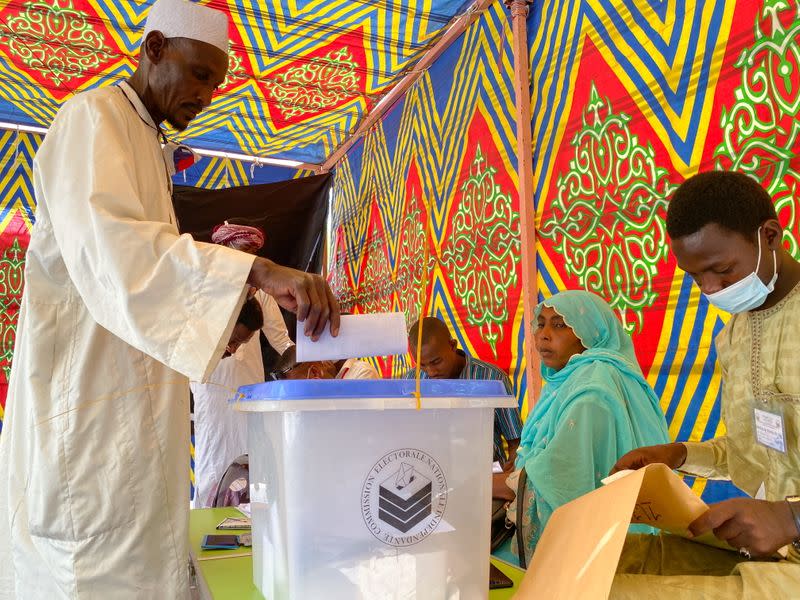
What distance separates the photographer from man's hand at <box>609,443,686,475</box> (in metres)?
1.33

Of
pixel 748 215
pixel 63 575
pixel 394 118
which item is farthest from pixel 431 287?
pixel 63 575

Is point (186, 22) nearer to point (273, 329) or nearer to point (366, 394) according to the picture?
point (366, 394)

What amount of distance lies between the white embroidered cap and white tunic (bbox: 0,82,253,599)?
199 millimetres

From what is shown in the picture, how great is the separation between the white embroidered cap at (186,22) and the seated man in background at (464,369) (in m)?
2.03

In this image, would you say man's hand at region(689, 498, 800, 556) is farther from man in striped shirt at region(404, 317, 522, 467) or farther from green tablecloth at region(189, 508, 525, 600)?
man in striped shirt at region(404, 317, 522, 467)

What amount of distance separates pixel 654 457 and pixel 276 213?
5.17 m

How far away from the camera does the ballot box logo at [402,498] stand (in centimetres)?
89

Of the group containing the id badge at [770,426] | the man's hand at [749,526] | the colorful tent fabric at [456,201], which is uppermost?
the colorful tent fabric at [456,201]

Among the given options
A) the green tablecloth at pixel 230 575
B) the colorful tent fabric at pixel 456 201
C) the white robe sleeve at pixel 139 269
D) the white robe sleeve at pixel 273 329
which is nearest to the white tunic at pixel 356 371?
the white robe sleeve at pixel 273 329

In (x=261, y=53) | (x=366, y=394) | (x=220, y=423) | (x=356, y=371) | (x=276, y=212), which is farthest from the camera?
(x=276, y=212)

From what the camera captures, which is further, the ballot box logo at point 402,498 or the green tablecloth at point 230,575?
the green tablecloth at point 230,575

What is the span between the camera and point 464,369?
11.5ft

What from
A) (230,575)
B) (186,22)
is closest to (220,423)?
(230,575)

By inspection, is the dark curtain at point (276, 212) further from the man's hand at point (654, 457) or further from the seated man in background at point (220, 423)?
the man's hand at point (654, 457)
